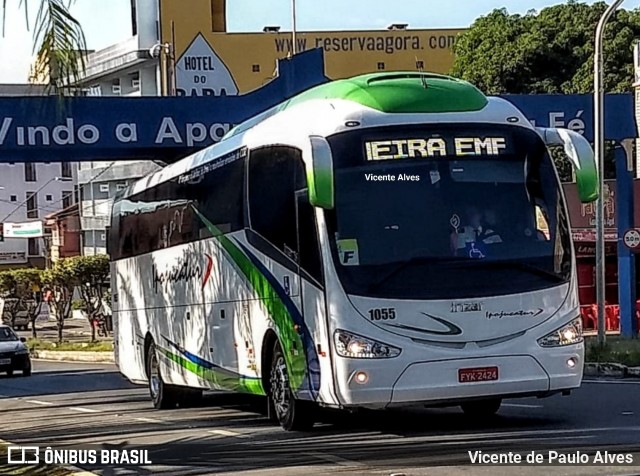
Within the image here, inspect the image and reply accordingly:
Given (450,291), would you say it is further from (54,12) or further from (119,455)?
(54,12)

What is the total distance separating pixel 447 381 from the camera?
38.0ft

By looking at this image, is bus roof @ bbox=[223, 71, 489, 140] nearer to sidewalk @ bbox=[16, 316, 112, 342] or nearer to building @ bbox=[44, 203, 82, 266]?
sidewalk @ bbox=[16, 316, 112, 342]

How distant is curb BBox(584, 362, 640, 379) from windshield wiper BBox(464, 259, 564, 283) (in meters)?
8.24

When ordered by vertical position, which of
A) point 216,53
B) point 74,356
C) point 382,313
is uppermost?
point 216,53

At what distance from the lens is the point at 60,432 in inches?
616

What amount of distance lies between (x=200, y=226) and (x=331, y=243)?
15.3 feet

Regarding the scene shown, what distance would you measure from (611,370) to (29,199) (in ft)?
242

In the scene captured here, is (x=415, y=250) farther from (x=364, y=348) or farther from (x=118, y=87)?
(x=118, y=87)

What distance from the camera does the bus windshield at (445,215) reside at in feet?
38.6

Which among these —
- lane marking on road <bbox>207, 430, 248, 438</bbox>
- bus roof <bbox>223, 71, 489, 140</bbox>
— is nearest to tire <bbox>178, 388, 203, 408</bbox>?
lane marking on road <bbox>207, 430, 248, 438</bbox>

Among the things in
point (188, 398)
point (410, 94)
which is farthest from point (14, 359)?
point (410, 94)

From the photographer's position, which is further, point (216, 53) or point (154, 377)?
point (216, 53)

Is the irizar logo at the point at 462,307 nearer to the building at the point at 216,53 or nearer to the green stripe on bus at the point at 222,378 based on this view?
the green stripe on bus at the point at 222,378

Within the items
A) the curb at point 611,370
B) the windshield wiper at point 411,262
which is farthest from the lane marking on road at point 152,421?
→ the curb at point 611,370
